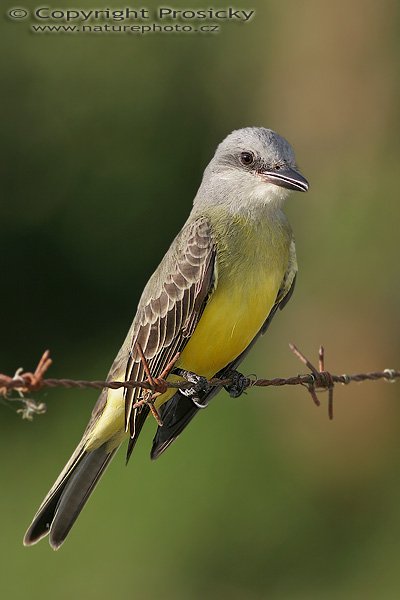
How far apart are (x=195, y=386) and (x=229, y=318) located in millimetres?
338

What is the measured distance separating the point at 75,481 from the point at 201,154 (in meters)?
8.02

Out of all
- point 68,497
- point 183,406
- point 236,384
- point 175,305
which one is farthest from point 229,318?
point 68,497

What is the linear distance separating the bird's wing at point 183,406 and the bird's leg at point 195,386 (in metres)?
0.08

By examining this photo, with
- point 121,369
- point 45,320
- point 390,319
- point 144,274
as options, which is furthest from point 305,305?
point 121,369

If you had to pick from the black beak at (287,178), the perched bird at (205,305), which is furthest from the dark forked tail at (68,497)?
the black beak at (287,178)

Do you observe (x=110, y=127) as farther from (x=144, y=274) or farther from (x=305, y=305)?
(x=305, y=305)

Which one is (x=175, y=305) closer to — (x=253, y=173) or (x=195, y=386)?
(x=195, y=386)

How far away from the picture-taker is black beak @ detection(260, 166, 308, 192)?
17.5 ft

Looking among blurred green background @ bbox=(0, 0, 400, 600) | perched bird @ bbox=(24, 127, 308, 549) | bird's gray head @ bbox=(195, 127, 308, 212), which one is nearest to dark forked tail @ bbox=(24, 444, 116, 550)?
perched bird @ bbox=(24, 127, 308, 549)

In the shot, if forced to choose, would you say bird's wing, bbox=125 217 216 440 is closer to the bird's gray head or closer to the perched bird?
the perched bird

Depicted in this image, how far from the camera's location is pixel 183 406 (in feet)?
18.3

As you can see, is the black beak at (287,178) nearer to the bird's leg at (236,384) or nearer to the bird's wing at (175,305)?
the bird's wing at (175,305)

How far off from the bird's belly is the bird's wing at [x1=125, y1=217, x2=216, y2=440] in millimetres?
60

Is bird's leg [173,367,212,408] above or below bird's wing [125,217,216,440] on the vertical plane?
below
